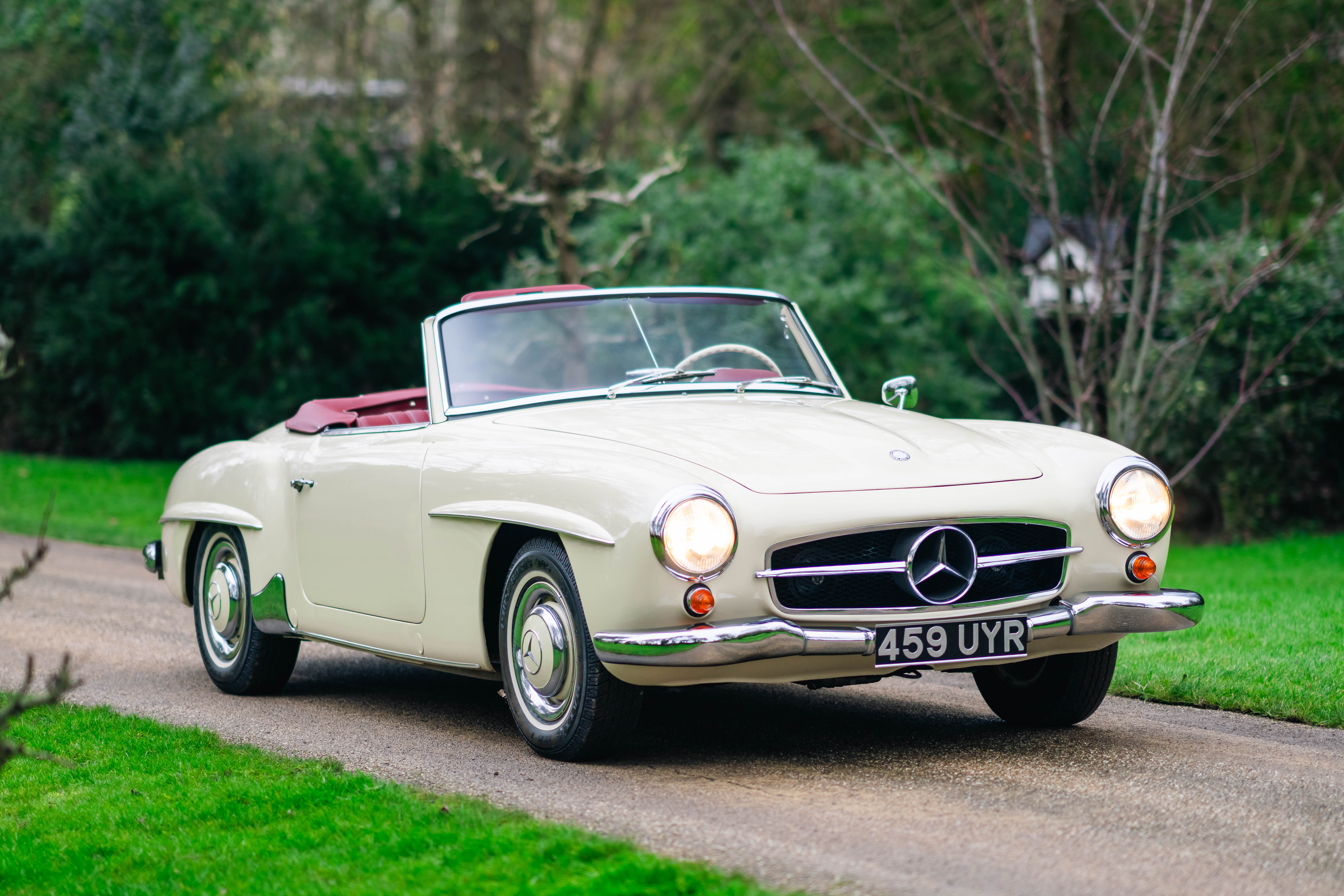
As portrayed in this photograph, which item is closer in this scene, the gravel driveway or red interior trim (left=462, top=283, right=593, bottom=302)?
the gravel driveway

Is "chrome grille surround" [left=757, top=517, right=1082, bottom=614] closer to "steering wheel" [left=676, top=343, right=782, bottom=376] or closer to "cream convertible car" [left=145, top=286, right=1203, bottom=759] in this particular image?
"cream convertible car" [left=145, top=286, right=1203, bottom=759]

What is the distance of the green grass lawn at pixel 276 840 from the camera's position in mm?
3674

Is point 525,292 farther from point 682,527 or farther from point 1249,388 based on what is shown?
point 1249,388

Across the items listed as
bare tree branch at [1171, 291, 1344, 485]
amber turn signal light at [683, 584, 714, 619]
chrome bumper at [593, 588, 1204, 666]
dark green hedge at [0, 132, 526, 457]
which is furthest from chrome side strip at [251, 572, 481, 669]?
dark green hedge at [0, 132, 526, 457]

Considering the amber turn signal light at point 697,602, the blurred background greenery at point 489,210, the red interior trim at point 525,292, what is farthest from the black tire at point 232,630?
the blurred background greenery at point 489,210

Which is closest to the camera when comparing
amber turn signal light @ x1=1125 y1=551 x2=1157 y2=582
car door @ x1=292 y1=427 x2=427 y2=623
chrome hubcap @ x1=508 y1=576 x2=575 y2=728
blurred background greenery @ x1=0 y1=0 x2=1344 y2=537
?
chrome hubcap @ x1=508 y1=576 x2=575 y2=728

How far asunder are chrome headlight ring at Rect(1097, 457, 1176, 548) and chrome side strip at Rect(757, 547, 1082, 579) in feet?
0.48

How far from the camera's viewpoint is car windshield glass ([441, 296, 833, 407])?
19.4 feet

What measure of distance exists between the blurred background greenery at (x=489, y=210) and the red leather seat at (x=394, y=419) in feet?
23.1

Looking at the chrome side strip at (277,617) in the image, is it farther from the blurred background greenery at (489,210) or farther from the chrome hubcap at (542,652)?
the blurred background greenery at (489,210)

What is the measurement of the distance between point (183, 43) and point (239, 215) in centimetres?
380

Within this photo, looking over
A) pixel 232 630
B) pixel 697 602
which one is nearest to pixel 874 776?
pixel 697 602

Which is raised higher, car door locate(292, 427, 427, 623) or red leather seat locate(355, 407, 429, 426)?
red leather seat locate(355, 407, 429, 426)

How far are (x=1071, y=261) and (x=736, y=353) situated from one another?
5.28m
